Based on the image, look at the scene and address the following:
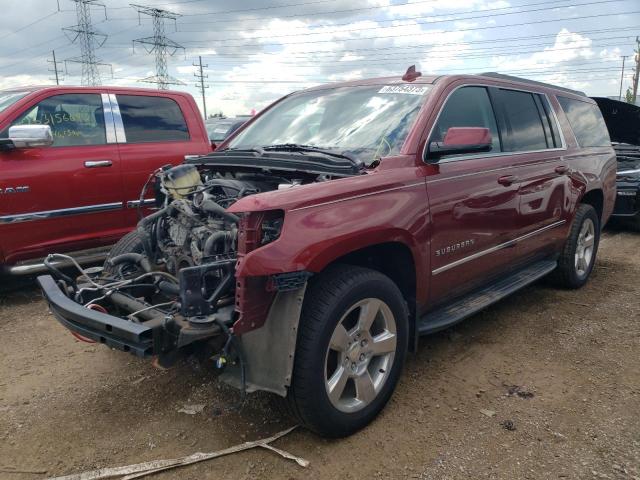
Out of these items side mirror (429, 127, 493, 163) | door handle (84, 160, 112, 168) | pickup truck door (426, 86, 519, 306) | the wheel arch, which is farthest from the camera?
the wheel arch

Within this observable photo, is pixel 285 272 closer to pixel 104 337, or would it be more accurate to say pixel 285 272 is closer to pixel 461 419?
pixel 104 337

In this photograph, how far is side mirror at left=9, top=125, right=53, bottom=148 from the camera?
14.0 feet

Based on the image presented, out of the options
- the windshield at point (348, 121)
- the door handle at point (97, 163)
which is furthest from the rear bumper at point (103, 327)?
the door handle at point (97, 163)

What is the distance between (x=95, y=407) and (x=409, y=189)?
2.23 m

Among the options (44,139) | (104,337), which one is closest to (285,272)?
(104,337)

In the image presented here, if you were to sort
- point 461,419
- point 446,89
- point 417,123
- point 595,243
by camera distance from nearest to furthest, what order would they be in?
1. point 461,419
2. point 417,123
3. point 446,89
4. point 595,243

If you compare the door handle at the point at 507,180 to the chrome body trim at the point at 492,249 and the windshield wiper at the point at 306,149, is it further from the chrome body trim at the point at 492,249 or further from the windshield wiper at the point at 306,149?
the windshield wiper at the point at 306,149

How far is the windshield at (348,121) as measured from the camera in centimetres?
323

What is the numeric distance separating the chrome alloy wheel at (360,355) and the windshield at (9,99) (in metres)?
4.03

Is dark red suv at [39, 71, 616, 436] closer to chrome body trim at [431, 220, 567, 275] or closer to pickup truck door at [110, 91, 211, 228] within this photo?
chrome body trim at [431, 220, 567, 275]

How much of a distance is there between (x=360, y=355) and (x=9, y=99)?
4.37 meters

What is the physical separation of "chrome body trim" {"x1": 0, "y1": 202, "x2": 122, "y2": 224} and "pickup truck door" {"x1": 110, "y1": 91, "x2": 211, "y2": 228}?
20 centimetres

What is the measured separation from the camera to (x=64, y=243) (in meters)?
4.97

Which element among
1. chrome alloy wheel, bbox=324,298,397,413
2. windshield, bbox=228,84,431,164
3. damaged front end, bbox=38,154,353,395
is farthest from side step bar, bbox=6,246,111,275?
chrome alloy wheel, bbox=324,298,397,413
